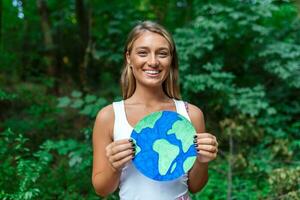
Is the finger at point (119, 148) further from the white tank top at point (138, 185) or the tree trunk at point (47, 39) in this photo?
the tree trunk at point (47, 39)

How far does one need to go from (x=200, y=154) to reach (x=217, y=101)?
337cm

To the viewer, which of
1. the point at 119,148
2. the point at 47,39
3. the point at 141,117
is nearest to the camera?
the point at 119,148

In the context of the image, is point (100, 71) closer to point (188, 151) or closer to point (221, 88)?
point (221, 88)

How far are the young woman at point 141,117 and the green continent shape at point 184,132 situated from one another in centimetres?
3

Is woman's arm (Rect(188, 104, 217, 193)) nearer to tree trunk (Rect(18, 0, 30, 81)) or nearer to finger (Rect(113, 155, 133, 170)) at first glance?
finger (Rect(113, 155, 133, 170))

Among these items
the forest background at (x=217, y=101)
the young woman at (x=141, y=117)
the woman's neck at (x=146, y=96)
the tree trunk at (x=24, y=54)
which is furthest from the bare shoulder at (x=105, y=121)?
the tree trunk at (x=24, y=54)

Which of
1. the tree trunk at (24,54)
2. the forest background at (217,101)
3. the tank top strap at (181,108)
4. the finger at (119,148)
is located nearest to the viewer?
the finger at (119,148)

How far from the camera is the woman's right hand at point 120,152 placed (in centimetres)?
150

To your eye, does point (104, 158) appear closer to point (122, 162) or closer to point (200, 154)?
point (122, 162)

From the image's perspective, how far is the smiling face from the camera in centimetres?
166

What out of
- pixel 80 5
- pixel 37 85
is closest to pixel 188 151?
pixel 80 5

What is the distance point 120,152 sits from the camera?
1.50 meters

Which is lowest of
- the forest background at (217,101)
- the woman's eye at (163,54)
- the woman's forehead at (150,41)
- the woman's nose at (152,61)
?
the forest background at (217,101)

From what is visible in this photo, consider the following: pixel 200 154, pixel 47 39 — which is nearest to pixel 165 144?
pixel 200 154
